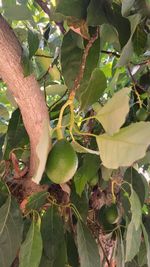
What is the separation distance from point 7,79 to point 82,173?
272mm

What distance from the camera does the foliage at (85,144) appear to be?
61 cm

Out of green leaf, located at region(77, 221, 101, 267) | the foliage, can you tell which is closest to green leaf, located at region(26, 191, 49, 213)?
the foliage

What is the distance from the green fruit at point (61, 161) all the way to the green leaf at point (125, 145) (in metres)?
0.06

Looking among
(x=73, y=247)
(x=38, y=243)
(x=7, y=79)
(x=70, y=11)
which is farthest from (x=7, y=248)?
(x=70, y=11)

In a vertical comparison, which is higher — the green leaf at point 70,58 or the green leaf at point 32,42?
the green leaf at point 32,42

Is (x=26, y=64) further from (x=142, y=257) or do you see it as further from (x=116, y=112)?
(x=142, y=257)

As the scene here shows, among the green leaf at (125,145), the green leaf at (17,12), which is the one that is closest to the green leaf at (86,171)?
the green leaf at (125,145)

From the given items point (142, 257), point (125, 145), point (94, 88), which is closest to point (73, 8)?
point (94, 88)

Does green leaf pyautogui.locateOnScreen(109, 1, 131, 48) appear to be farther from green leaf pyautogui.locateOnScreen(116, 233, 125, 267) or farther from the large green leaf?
green leaf pyautogui.locateOnScreen(116, 233, 125, 267)

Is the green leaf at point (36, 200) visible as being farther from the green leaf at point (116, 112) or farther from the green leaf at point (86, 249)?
the green leaf at point (116, 112)

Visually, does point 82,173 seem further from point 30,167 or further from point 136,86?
point 136,86

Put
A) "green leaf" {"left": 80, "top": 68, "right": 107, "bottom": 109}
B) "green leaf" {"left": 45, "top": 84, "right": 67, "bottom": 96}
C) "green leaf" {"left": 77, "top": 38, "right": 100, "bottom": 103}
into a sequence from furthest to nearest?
"green leaf" {"left": 45, "top": 84, "right": 67, "bottom": 96}, "green leaf" {"left": 77, "top": 38, "right": 100, "bottom": 103}, "green leaf" {"left": 80, "top": 68, "right": 107, "bottom": 109}

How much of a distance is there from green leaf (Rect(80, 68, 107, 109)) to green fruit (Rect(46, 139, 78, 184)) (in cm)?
10

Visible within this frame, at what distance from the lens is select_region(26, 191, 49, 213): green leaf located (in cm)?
80
